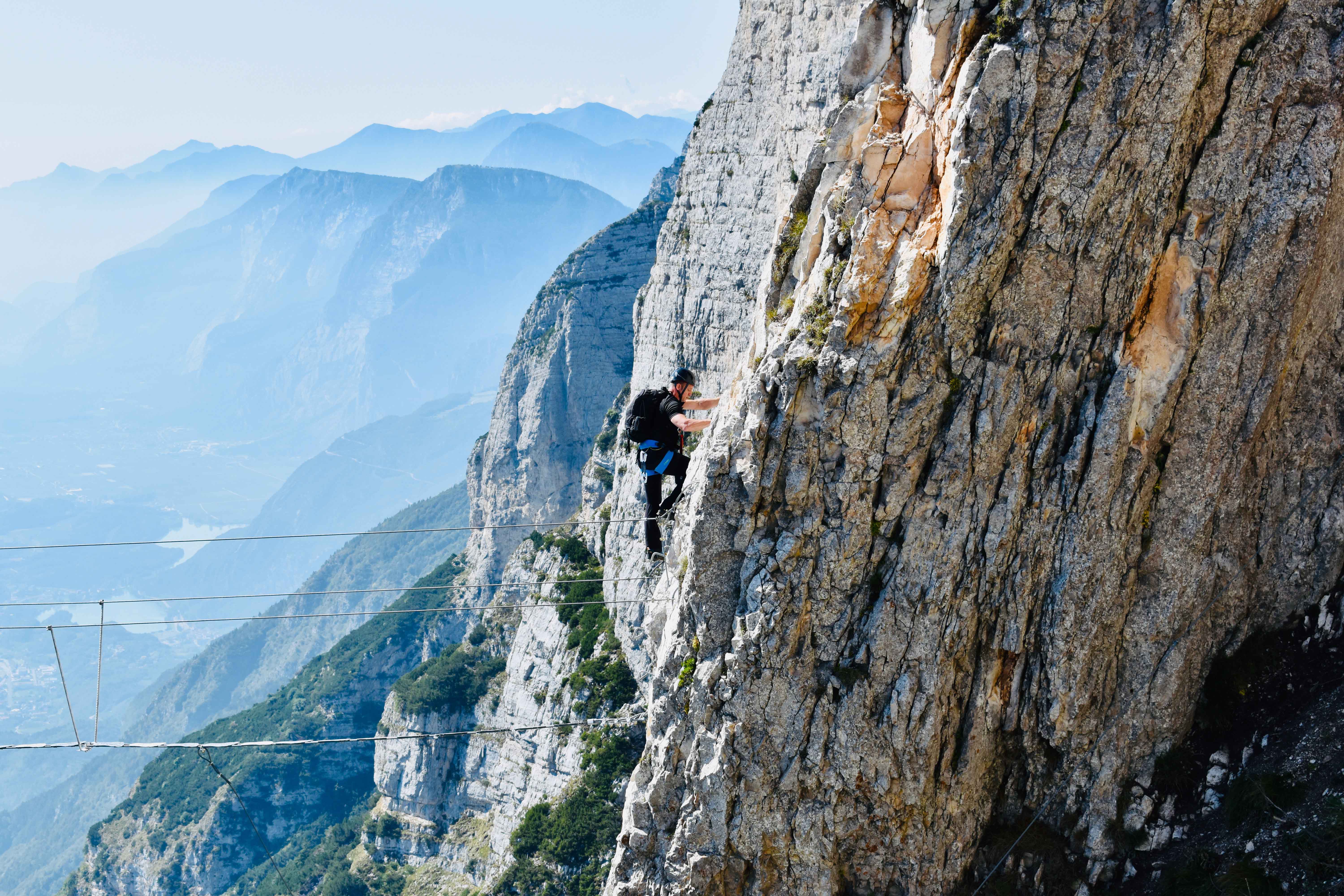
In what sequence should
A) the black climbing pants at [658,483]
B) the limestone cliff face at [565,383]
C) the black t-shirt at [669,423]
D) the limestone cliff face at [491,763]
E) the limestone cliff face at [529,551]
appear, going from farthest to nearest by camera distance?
the limestone cliff face at [565,383] → the limestone cliff face at [529,551] → the limestone cliff face at [491,763] → the black climbing pants at [658,483] → the black t-shirt at [669,423]

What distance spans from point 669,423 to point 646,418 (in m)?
0.46

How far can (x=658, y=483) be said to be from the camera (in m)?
16.8

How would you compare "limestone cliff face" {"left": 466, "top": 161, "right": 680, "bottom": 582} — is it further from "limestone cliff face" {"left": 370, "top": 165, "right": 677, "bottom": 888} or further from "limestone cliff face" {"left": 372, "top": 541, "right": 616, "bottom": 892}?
"limestone cliff face" {"left": 372, "top": 541, "right": 616, "bottom": 892}

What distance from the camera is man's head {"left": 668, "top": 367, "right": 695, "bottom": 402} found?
15711 mm

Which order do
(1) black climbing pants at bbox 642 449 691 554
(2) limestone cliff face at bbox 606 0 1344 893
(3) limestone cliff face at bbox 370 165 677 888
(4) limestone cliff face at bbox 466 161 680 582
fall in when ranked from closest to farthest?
(2) limestone cliff face at bbox 606 0 1344 893
(1) black climbing pants at bbox 642 449 691 554
(3) limestone cliff face at bbox 370 165 677 888
(4) limestone cliff face at bbox 466 161 680 582

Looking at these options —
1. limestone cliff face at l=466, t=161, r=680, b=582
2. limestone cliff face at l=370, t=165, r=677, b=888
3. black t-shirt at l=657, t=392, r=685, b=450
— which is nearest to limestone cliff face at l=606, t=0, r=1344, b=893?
black t-shirt at l=657, t=392, r=685, b=450

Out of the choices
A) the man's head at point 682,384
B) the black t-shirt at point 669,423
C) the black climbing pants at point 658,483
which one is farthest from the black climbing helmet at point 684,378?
the black climbing pants at point 658,483

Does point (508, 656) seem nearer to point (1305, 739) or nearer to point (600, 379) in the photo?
point (600, 379)

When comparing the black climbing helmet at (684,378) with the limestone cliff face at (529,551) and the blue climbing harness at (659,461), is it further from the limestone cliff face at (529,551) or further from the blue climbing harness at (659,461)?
the limestone cliff face at (529,551)

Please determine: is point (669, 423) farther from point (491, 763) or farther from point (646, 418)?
point (491, 763)

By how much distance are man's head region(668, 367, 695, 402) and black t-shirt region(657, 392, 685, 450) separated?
3.0 inches

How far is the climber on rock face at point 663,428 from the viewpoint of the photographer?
15664 millimetres

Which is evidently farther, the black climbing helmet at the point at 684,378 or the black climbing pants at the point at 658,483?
the black climbing pants at the point at 658,483

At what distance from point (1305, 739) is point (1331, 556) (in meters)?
2.81
